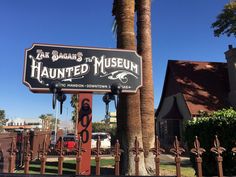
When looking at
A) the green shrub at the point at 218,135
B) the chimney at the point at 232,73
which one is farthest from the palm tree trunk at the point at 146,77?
the chimney at the point at 232,73

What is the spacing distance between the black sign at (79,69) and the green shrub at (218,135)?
327cm

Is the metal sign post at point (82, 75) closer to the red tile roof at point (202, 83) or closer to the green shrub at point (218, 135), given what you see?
the green shrub at point (218, 135)

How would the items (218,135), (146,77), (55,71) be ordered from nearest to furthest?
(55,71), (218,135), (146,77)

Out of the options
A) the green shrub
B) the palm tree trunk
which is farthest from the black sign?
the palm tree trunk

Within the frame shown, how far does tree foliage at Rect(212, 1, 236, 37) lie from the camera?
76.3ft

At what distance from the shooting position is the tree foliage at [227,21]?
23250 millimetres

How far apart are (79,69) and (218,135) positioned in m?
4.78

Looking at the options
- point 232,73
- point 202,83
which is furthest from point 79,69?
point 232,73

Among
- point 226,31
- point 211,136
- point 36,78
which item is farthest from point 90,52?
point 226,31

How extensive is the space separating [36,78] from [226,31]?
21739 mm

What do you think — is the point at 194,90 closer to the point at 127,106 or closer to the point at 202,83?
the point at 202,83

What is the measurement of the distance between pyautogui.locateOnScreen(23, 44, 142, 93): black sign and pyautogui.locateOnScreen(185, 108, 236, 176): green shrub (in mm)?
3270

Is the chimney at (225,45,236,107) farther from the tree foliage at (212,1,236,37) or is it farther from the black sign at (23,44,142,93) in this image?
the black sign at (23,44,142,93)

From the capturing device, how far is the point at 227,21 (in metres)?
24.0
